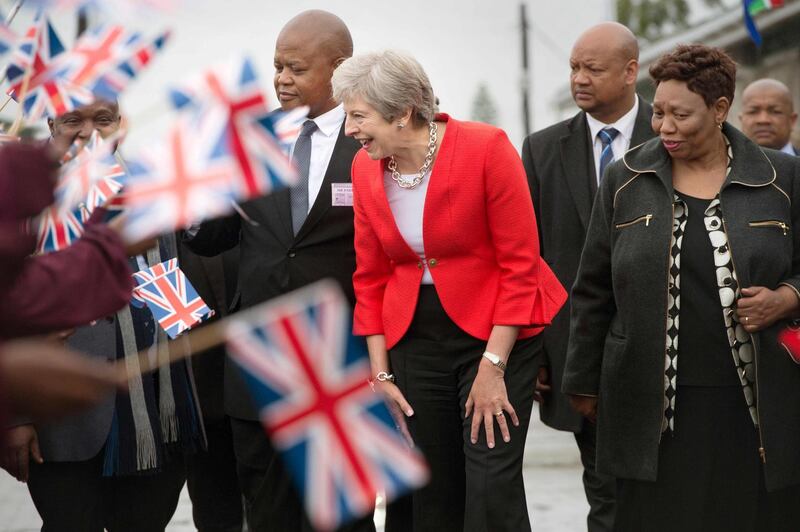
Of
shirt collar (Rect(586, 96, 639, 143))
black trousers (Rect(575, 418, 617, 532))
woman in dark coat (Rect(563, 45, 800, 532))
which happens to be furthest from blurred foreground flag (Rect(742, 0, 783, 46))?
black trousers (Rect(575, 418, 617, 532))

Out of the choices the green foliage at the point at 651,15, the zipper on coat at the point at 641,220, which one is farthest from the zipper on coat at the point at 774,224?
the green foliage at the point at 651,15

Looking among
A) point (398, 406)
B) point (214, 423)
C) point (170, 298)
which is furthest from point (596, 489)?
point (170, 298)

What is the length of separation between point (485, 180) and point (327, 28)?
104cm

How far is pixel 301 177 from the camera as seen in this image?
4.82 m

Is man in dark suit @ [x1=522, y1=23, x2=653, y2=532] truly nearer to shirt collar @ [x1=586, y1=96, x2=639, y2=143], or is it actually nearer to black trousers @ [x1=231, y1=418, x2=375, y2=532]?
shirt collar @ [x1=586, y1=96, x2=639, y2=143]

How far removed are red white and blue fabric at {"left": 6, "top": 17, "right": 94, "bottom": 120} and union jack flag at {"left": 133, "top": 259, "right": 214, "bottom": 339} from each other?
5.45 ft

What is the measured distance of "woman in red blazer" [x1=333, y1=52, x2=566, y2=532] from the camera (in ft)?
14.0

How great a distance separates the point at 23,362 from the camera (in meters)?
1.89

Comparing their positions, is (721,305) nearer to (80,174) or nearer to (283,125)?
(283,125)

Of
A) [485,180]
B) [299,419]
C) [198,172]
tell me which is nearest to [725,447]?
[485,180]

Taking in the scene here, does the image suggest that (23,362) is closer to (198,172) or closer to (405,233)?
(198,172)

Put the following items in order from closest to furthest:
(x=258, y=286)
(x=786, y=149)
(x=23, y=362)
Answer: (x=23, y=362) < (x=258, y=286) < (x=786, y=149)

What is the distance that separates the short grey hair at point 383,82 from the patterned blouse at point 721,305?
0.94 meters

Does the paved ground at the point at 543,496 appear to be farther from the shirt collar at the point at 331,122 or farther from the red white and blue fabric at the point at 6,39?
the red white and blue fabric at the point at 6,39
